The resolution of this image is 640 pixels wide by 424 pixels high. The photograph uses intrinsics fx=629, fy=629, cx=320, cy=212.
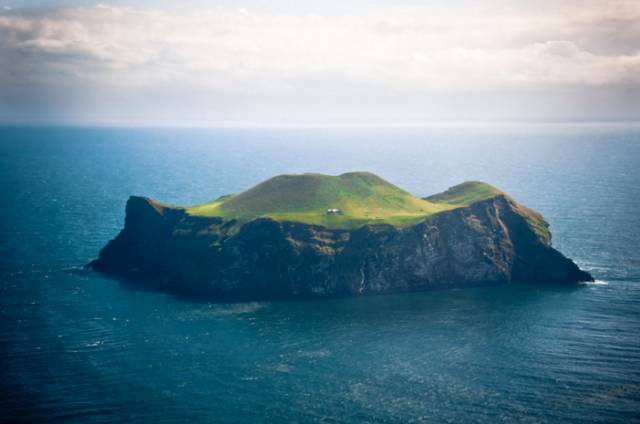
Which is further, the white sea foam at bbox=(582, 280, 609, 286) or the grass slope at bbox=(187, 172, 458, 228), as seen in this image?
the grass slope at bbox=(187, 172, 458, 228)

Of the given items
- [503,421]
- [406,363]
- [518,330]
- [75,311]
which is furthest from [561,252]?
[75,311]

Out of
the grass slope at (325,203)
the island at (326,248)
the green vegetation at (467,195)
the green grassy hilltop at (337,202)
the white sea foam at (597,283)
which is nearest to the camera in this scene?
the white sea foam at (597,283)

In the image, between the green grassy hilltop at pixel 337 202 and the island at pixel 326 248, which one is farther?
the green grassy hilltop at pixel 337 202

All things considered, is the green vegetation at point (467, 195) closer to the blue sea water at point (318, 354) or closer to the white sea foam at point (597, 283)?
the blue sea water at point (318, 354)

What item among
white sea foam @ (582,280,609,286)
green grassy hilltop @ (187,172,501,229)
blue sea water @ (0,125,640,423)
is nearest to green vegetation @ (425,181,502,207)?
green grassy hilltop @ (187,172,501,229)

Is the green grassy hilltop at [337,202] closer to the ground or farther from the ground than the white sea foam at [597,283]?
farther from the ground

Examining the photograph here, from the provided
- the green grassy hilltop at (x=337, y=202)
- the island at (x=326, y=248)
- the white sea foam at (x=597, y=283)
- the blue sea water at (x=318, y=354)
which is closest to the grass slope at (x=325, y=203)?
the green grassy hilltop at (x=337, y=202)

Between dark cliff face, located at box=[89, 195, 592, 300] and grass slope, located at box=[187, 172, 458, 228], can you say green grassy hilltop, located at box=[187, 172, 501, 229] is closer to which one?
grass slope, located at box=[187, 172, 458, 228]
